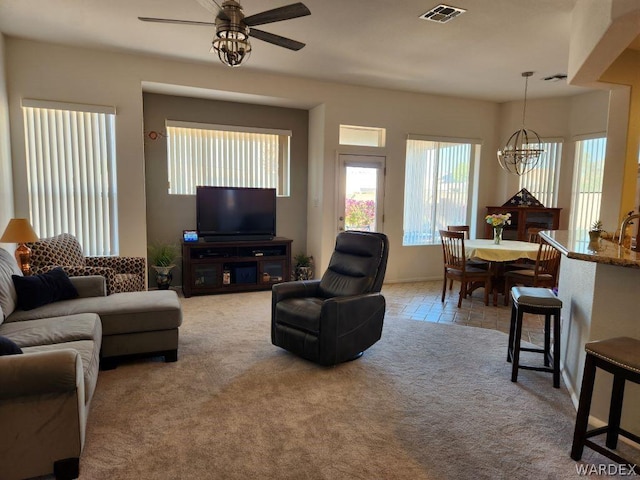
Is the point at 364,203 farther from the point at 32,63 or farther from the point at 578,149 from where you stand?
the point at 32,63

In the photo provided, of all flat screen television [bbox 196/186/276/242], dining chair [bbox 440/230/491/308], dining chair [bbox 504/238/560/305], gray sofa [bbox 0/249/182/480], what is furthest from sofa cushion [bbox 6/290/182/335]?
dining chair [bbox 504/238/560/305]

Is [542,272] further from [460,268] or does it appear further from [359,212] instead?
[359,212]

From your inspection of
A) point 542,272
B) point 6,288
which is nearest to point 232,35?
point 6,288

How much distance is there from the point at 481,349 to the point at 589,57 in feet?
8.23

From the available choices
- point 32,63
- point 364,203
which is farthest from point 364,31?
point 32,63

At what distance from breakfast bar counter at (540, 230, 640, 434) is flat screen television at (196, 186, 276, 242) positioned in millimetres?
3901

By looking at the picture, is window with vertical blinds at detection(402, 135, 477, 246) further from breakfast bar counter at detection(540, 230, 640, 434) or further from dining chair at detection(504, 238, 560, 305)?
breakfast bar counter at detection(540, 230, 640, 434)

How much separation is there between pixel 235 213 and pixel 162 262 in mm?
1166

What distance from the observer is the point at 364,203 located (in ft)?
20.8

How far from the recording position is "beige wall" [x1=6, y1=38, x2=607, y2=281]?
4.50 metres

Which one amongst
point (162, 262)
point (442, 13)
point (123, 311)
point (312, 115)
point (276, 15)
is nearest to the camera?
point (276, 15)

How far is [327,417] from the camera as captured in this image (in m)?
2.56

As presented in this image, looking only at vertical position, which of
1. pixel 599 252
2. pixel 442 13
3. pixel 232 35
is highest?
pixel 442 13

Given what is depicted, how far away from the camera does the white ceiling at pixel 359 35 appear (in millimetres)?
3486
